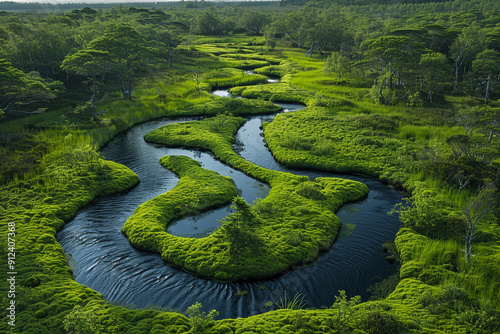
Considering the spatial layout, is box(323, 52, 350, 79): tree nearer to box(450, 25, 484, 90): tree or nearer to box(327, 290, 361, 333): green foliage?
box(450, 25, 484, 90): tree

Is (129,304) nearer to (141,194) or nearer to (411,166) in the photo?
(141,194)

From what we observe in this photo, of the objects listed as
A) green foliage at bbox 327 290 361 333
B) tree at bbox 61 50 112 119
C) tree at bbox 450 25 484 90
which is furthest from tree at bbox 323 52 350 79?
green foliage at bbox 327 290 361 333

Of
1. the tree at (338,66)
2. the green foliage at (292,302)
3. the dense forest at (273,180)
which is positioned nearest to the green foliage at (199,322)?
the dense forest at (273,180)

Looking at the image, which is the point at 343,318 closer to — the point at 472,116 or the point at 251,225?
the point at 251,225

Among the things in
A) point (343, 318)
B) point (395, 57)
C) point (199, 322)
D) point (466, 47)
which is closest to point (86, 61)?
point (199, 322)

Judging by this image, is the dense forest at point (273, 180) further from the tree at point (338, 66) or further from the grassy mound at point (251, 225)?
the tree at point (338, 66)
